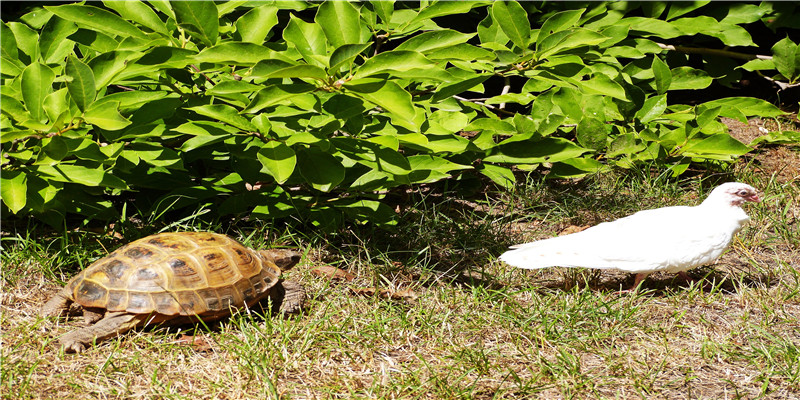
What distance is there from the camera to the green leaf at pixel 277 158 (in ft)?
9.28

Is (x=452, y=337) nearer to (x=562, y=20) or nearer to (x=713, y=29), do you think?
(x=562, y=20)

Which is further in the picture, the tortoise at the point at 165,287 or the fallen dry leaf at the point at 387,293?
A: the fallen dry leaf at the point at 387,293

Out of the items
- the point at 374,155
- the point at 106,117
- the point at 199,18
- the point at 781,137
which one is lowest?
the point at 781,137

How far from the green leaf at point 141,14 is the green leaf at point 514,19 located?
1.45 metres

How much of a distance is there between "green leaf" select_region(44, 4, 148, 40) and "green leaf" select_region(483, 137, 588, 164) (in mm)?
1885

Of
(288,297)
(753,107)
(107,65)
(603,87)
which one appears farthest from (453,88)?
(753,107)

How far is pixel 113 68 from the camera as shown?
9.14 ft

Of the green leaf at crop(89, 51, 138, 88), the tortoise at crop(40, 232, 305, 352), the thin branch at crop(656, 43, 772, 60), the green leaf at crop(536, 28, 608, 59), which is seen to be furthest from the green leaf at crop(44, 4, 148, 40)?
the thin branch at crop(656, 43, 772, 60)

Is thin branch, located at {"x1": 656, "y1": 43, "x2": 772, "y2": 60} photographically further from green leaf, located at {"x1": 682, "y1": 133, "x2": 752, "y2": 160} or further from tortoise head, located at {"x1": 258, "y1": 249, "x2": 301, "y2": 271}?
tortoise head, located at {"x1": 258, "y1": 249, "x2": 301, "y2": 271}

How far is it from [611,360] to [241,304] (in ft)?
4.79

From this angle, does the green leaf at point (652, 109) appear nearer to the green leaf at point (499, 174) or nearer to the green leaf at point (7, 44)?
the green leaf at point (499, 174)

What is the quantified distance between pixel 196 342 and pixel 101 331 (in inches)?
13.7

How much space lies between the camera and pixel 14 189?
278cm

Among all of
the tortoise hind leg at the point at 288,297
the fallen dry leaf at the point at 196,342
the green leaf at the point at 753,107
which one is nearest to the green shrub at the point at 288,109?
the green leaf at the point at 753,107
